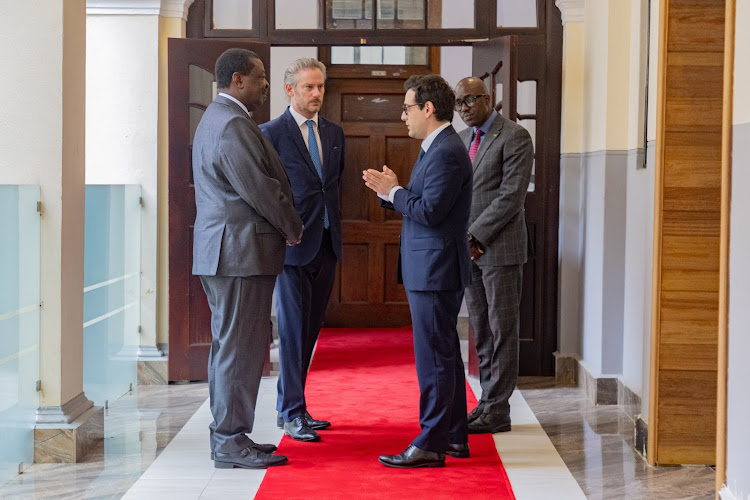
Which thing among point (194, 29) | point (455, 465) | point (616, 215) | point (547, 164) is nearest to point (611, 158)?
point (616, 215)

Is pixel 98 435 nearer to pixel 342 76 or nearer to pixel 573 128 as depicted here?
pixel 573 128

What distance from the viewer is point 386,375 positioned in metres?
5.96

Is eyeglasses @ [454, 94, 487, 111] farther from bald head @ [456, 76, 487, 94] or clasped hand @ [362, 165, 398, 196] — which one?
clasped hand @ [362, 165, 398, 196]

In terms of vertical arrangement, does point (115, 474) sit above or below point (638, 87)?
below

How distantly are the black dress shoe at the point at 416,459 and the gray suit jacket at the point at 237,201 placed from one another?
35.4 inches

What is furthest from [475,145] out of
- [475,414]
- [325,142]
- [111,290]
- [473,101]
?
[111,290]

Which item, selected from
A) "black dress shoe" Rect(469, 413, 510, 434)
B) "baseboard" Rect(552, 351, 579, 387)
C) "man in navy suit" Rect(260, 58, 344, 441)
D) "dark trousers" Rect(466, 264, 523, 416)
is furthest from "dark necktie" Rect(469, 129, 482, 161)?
"baseboard" Rect(552, 351, 579, 387)

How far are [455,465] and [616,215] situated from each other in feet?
6.93

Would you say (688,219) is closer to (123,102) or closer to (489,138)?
(489,138)

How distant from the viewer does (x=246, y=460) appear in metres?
3.79

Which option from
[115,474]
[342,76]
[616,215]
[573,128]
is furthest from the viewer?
[342,76]

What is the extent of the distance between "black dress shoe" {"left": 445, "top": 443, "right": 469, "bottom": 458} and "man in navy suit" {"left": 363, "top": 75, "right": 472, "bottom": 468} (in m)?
0.18

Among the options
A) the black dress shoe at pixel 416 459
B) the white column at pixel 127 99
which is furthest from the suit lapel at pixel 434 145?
the white column at pixel 127 99

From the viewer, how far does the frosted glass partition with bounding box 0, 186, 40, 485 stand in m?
3.68
